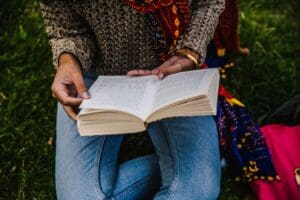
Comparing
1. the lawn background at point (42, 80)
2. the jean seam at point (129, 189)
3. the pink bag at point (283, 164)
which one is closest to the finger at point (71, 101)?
the jean seam at point (129, 189)

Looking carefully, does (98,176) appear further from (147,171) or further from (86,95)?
(86,95)

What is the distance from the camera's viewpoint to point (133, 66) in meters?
1.57

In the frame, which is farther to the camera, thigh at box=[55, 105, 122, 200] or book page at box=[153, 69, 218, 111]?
thigh at box=[55, 105, 122, 200]

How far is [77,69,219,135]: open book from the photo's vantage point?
3.72 feet

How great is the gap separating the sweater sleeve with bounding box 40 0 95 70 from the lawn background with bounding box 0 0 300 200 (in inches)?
24.1

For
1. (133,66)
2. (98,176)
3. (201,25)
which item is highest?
(201,25)

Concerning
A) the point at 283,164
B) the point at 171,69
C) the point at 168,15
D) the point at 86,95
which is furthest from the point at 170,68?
the point at 283,164

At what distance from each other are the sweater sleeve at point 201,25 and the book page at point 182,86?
0.18 m

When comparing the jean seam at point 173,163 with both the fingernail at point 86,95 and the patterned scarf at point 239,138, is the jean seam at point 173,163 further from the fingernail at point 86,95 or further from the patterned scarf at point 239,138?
the fingernail at point 86,95

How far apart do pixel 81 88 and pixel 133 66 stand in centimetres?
31

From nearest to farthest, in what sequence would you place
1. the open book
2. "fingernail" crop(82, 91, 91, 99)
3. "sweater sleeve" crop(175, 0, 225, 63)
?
the open book → "fingernail" crop(82, 91, 91, 99) → "sweater sleeve" crop(175, 0, 225, 63)

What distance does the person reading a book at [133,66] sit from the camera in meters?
1.41

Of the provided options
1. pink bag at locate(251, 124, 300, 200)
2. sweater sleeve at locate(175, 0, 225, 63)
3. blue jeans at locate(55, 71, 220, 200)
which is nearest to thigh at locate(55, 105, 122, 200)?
blue jeans at locate(55, 71, 220, 200)

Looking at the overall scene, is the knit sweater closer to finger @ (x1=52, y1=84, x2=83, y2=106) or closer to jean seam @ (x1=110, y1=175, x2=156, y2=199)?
finger @ (x1=52, y1=84, x2=83, y2=106)
